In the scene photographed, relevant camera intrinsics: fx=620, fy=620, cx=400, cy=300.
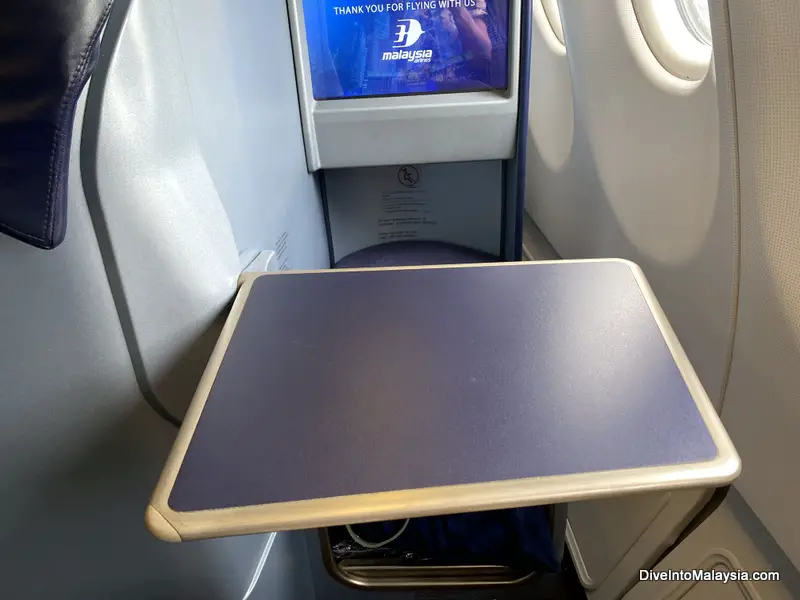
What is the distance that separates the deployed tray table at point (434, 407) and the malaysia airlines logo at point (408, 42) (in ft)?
3.51

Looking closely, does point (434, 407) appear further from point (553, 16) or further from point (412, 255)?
point (553, 16)

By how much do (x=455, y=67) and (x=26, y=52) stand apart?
1.43m

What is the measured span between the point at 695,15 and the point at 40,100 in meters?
1.28

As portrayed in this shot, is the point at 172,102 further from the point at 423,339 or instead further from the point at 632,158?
the point at 632,158

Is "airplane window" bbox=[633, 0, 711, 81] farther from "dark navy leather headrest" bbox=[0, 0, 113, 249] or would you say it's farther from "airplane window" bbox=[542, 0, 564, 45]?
"dark navy leather headrest" bbox=[0, 0, 113, 249]

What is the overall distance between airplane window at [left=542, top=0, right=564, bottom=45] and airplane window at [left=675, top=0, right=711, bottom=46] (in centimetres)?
70

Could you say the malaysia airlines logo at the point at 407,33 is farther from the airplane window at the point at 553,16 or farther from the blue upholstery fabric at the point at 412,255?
the blue upholstery fabric at the point at 412,255

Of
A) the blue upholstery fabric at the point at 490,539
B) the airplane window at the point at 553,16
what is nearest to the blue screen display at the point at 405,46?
the airplane window at the point at 553,16

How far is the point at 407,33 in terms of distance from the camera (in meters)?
1.80

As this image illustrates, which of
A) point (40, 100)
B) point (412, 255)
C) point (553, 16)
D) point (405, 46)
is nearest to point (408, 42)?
point (405, 46)

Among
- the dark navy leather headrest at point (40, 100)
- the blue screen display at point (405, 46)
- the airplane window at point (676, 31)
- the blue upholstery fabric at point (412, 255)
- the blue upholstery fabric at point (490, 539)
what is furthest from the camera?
the blue upholstery fabric at point (412, 255)

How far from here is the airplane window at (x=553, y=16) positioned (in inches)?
79.6

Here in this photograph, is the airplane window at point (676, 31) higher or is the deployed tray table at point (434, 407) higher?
the airplane window at point (676, 31)

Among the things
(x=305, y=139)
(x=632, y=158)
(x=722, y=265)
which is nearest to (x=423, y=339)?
(x=722, y=265)
